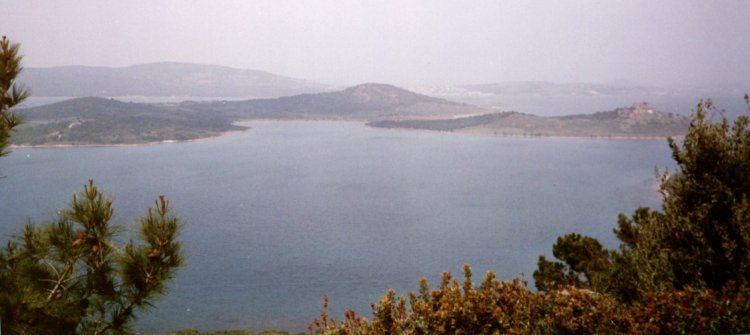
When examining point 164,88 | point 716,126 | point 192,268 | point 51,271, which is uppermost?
point 164,88

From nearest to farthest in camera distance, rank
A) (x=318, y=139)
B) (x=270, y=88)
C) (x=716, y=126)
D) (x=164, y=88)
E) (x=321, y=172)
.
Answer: (x=716, y=126) < (x=321, y=172) < (x=318, y=139) < (x=164, y=88) < (x=270, y=88)

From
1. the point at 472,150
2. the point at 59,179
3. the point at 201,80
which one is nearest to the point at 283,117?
the point at 201,80

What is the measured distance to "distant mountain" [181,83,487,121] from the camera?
5069 inches

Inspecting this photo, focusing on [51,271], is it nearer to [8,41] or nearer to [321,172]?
[8,41]

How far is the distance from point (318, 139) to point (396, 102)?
4731cm

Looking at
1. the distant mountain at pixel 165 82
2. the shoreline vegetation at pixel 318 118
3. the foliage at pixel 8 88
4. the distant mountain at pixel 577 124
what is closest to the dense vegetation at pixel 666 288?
the foliage at pixel 8 88

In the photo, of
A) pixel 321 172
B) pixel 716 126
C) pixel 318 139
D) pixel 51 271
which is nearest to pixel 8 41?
pixel 51 271

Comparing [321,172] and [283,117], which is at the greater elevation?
[283,117]

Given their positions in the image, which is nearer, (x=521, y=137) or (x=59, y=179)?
(x=59, y=179)

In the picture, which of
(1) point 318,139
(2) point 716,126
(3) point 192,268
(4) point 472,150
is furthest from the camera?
(1) point 318,139

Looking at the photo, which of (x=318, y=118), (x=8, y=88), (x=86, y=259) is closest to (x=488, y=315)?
(x=86, y=259)

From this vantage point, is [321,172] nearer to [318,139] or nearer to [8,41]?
[318,139]

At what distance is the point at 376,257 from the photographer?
36.5 meters

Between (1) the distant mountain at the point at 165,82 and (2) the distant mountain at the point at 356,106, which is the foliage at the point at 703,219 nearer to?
(1) the distant mountain at the point at 165,82
